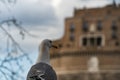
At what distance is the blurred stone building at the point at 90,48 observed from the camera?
69.5 m

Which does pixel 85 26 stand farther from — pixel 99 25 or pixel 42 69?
pixel 42 69

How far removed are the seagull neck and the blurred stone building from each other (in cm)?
6255

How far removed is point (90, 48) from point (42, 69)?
6527cm

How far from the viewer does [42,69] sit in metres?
4.69

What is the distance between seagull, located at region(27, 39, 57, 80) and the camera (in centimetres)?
455

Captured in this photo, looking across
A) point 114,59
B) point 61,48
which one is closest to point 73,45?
point 61,48

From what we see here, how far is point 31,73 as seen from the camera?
467 centimetres

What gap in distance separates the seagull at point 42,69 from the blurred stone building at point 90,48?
6258 cm

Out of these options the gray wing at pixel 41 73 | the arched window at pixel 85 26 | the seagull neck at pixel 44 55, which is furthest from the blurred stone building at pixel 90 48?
the gray wing at pixel 41 73

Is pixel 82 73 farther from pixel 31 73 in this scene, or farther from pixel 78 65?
pixel 31 73

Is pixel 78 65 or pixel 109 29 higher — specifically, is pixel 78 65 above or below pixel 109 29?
below

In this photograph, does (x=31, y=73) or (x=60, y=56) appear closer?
(x=31, y=73)

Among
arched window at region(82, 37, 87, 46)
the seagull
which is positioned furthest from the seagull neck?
arched window at region(82, 37, 87, 46)

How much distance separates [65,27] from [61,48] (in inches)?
121
